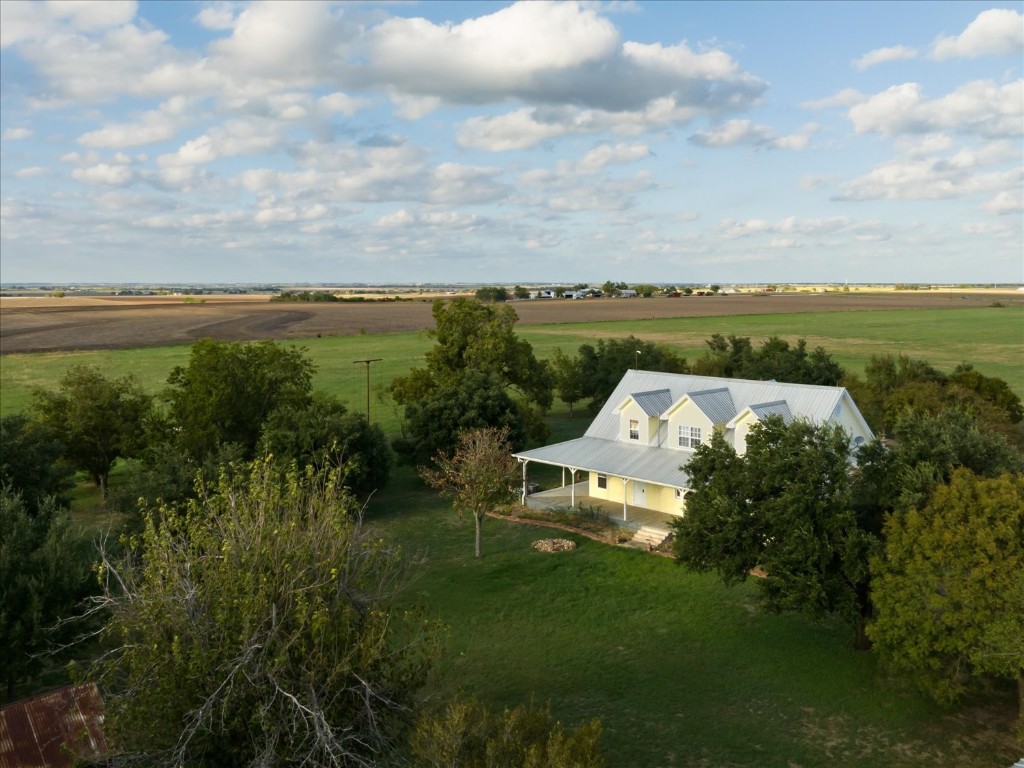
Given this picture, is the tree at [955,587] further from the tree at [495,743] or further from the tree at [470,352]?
the tree at [470,352]

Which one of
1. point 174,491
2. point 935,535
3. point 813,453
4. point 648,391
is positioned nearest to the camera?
point 935,535

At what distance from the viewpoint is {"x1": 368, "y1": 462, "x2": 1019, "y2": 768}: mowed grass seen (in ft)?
61.6

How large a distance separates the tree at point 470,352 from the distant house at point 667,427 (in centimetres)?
1259

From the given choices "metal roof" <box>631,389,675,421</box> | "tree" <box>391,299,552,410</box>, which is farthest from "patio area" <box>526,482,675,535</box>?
"tree" <box>391,299,552,410</box>

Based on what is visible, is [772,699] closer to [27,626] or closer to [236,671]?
[236,671]

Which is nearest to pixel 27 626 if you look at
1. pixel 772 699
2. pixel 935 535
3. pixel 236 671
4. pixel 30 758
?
pixel 30 758

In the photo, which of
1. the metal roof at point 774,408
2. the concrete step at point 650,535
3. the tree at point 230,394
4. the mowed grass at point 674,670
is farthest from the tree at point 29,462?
the metal roof at point 774,408

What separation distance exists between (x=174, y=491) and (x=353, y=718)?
19.8 meters

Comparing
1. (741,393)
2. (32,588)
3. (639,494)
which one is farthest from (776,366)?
(32,588)

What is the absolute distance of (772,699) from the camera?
20984 millimetres

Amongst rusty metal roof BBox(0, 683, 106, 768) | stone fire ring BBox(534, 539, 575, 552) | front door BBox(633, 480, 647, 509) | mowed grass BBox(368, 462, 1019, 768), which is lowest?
mowed grass BBox(368, 462, 1019, 768)

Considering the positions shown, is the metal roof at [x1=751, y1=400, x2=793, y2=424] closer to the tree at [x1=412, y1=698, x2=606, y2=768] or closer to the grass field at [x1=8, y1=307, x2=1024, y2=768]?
the grass field at [x1=8, y1=307, x2=1024, y2=768]

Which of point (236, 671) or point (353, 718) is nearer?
point (236, 671)

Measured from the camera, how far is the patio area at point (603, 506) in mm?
35750
